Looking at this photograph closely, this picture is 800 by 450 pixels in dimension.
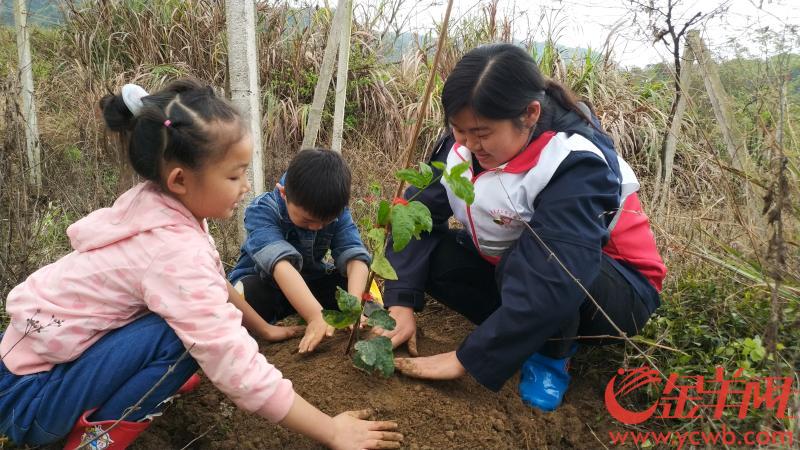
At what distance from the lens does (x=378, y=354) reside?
1896 mm

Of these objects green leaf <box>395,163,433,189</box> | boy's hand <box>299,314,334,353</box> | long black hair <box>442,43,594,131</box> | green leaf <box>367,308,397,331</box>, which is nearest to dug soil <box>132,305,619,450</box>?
boy's hand <box>299,314,334,353</box>

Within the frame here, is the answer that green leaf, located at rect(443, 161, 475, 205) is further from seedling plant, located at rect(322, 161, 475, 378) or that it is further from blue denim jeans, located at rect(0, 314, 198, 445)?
blue denim jeans, located at rect(0, 314, 198, 445)

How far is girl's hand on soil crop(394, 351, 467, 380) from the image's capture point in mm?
1971

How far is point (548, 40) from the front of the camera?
20.4 ft

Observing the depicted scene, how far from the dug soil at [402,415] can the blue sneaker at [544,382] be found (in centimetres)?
4

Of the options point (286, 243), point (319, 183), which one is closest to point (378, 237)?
point (319, 183)

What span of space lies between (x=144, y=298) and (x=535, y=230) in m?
A: 1.18

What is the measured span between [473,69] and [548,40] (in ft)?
15.8

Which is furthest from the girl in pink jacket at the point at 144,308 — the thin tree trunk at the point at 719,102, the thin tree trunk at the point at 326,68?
the thin tree trunk at the point at 719,102

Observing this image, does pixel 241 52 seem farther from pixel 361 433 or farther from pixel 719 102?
pixel 719 102

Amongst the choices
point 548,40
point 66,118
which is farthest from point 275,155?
point 548,40

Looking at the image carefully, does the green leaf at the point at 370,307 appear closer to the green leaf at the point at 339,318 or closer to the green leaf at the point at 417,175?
the green leaf at the point at 339,318

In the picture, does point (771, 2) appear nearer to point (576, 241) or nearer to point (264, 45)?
point (576, 241)

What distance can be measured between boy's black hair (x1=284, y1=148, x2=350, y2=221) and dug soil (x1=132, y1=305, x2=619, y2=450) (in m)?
0.55
